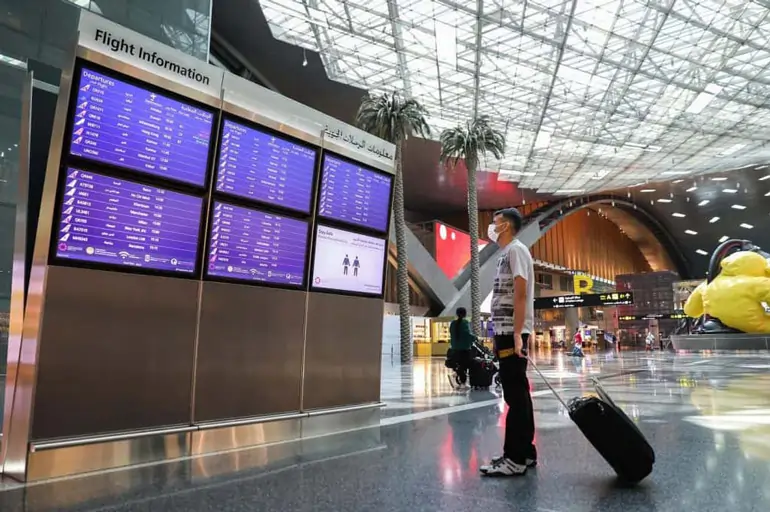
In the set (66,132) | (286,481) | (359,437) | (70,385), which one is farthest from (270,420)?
(66,132)

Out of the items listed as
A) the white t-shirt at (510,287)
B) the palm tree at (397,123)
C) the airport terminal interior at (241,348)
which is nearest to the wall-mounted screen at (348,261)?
the airport terminal interior at (241,348)

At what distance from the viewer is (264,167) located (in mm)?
4801

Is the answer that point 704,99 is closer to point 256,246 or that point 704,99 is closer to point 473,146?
point 473,146

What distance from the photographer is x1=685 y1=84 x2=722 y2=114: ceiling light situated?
3178 centimetres

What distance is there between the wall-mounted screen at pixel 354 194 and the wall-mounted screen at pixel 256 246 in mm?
436

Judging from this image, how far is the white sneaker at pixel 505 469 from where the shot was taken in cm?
333

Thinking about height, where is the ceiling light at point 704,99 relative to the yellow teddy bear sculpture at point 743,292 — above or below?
above

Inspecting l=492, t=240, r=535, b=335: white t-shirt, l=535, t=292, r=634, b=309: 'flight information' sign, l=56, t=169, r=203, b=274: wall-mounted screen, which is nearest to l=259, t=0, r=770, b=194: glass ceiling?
l=535, t=292, r=634, b=309: 'flight information' sign

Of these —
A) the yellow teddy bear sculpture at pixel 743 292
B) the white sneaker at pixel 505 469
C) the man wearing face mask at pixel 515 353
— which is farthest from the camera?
the yellow teddy bear sculpture at pixel 743 292

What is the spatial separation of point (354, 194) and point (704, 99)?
118 ft

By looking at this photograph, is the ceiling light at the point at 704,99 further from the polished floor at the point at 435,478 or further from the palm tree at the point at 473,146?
the polished floor at the point at 435,478

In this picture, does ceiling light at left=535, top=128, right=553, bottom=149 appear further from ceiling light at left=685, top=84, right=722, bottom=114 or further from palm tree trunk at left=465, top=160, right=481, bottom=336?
palm tree trunk at left=465, top=160, right=481, bottom=336

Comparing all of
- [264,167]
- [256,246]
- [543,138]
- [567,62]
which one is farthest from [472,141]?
[256,246]

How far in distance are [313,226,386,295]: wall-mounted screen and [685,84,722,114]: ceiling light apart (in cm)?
3418
